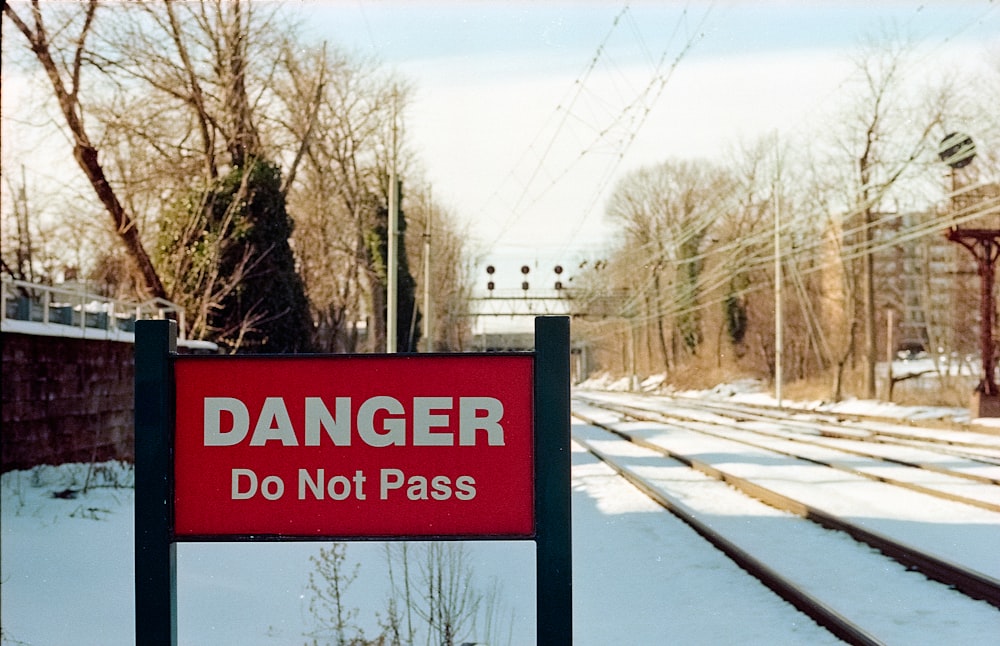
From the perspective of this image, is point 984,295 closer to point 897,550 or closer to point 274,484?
point 897,550

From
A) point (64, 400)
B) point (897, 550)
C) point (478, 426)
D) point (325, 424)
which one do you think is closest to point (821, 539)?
point (897, 550)

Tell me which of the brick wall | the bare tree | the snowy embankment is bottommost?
the snowy embankment

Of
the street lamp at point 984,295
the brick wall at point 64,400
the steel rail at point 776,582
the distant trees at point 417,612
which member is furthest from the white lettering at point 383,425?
the street lamp at point 984,295

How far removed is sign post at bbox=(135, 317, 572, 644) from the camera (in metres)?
3.94

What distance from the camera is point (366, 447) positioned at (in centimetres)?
397

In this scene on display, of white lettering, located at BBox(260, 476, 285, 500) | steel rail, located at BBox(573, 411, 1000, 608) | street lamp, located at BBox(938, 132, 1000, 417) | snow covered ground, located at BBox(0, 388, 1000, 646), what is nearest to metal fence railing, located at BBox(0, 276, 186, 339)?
snow covered ground, located at BBox(0, 388, 1000, 646)

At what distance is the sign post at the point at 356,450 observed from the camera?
12.9 ft

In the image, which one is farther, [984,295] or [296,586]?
[984,295]

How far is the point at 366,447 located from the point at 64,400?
37.9 feet

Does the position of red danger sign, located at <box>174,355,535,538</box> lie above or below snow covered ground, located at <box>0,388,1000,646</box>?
above

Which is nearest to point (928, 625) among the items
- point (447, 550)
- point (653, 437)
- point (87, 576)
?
point (447, 550)

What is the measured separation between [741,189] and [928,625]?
137 feet

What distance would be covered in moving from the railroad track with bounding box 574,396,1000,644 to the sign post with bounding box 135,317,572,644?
3198mm

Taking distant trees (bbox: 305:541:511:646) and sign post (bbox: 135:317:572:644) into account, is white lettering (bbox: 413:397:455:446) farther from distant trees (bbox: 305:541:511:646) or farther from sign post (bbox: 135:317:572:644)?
distant trees (bbox: 305:541:511:646)
